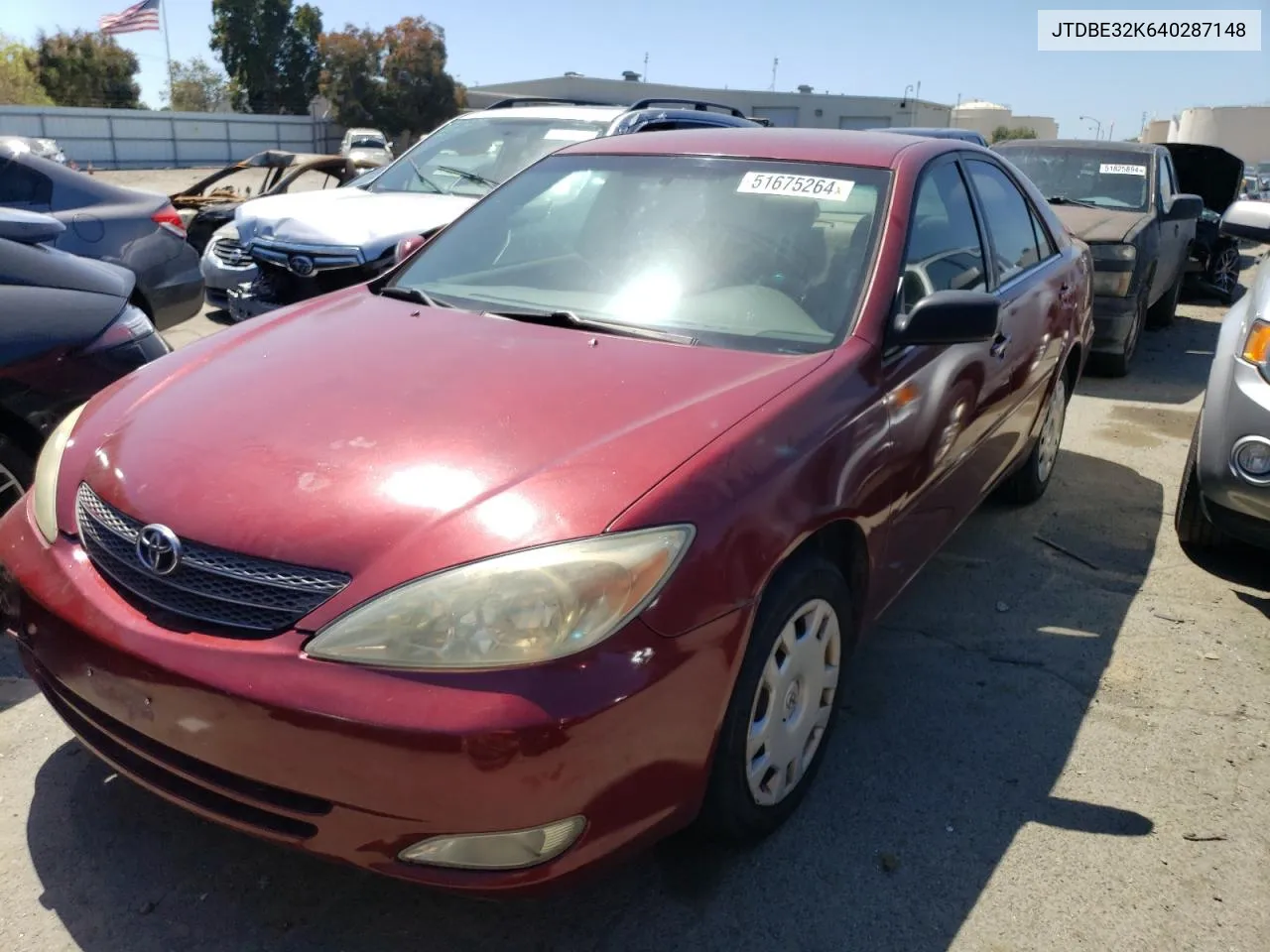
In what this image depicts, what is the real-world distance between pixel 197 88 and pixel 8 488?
77519mm

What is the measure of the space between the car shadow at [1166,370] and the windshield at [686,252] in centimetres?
503

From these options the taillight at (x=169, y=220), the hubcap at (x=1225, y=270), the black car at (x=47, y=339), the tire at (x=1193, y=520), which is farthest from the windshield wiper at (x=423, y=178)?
the hubcap at (x=1225, y=270)

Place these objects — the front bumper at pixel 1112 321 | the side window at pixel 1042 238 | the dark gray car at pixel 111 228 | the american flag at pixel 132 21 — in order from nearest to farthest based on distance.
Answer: the side window at pixel 1042 238 < the dark gray car at pixel 111 228 < the front bumper at pixel 1112 321 < the american flag at pixel 132 21

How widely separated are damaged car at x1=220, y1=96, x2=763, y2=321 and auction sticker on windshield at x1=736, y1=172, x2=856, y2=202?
11.7 feet

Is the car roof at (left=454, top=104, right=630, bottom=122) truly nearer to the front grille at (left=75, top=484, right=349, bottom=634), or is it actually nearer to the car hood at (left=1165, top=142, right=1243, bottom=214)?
A: the front grille at (left=75, top=484, right=349, bottom=634)

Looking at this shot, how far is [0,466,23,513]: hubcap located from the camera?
3529 mm

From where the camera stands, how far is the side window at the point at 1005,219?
3910 millimetres

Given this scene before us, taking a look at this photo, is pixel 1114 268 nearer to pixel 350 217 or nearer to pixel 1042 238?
pixel 1042 238

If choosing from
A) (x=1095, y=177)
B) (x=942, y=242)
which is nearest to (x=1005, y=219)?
(x=942, y=242)

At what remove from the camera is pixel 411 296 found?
327 centimetres

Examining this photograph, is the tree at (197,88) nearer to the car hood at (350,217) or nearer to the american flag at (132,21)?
the american flag at (132,21)

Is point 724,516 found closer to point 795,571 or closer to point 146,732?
point 795,571

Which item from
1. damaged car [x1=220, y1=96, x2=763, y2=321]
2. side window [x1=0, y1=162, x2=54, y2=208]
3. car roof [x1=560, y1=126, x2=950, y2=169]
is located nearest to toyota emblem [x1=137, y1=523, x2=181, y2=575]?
car roof [x1=560, y1=126, x2=950, y2=169]

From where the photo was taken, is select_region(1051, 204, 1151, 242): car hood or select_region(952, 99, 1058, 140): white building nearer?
select_region(1051, 204, 1151, 242): car hood
